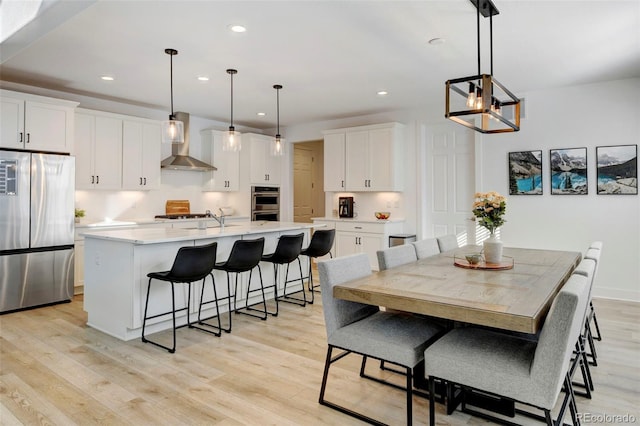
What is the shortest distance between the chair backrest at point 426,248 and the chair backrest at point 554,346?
1581 mm

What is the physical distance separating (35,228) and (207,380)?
3.08 metres

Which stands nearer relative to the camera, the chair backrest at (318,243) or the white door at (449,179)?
the chair backrest at (318,243)

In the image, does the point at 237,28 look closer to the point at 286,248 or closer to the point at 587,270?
the point at 286,248

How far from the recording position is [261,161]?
744 cm

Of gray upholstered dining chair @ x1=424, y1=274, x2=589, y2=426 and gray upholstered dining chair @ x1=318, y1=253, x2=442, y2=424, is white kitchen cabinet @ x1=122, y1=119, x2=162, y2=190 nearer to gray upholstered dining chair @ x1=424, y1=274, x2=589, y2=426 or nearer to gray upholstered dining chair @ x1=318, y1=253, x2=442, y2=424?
gray upholstered dining chair @ x1=318, y1=253, x2=442, y2=424

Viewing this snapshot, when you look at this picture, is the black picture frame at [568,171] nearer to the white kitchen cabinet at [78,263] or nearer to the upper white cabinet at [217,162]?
the upper white cabinet at [217,162]

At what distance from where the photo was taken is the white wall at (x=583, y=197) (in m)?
4.71

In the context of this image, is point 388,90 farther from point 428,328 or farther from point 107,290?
point 107,290

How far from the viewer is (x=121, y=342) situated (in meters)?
3.39

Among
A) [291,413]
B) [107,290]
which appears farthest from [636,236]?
[107,290]

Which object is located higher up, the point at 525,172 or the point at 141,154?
the point at 141,154

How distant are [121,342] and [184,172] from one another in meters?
3.86

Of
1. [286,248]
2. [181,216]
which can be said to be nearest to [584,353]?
[286,248]

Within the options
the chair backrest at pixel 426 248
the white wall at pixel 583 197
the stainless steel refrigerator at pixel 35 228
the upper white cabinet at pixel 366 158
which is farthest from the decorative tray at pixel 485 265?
the stainless steel refrigerator at pixel 35 228
